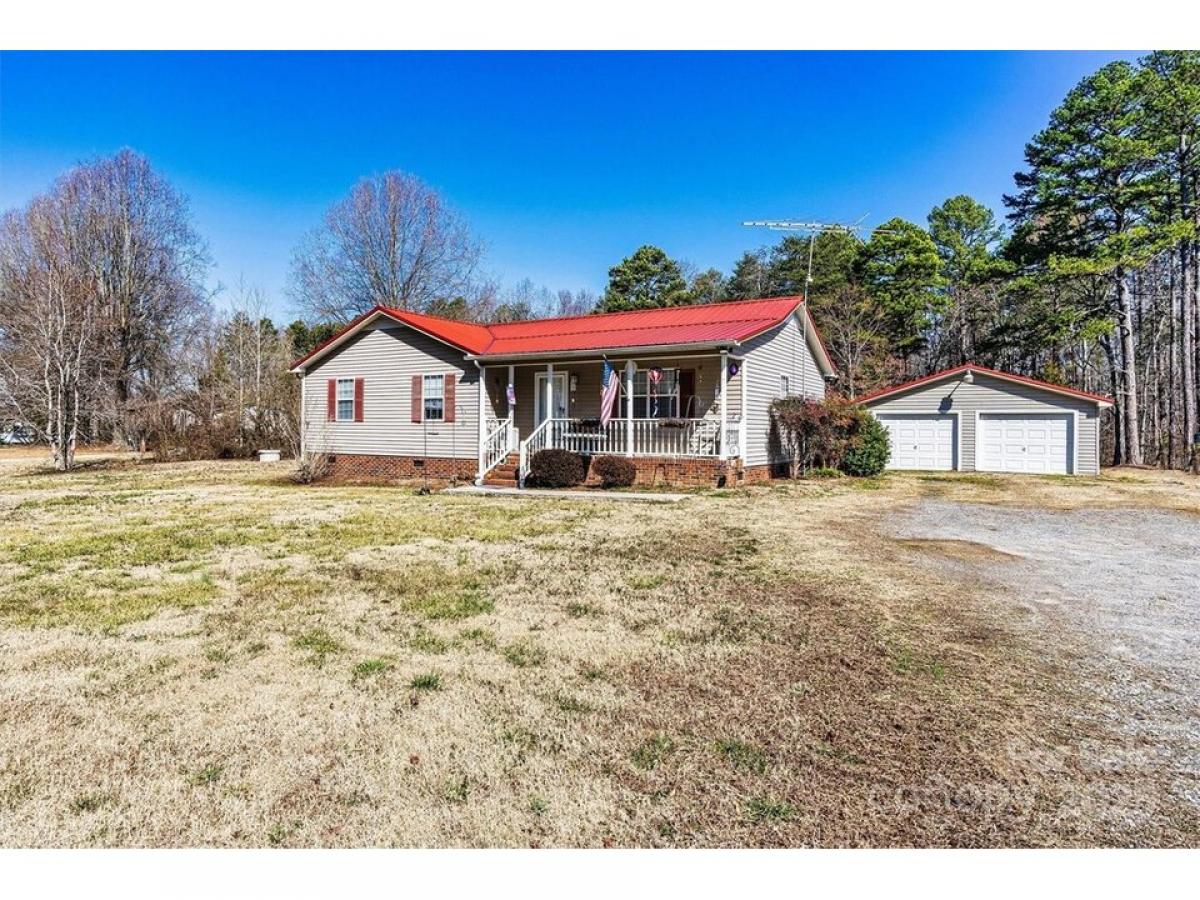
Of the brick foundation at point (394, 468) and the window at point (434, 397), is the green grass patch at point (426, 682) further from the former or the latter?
the window at point (434, 397)

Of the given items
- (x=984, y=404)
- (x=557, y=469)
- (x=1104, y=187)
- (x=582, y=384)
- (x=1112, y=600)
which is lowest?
(x=1112, y=600)

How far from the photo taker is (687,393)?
16.6 metres

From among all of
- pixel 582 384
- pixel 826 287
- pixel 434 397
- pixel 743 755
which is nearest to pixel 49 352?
pixel 434 397

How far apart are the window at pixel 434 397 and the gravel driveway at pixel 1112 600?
38.9 feet

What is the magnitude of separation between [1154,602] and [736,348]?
10.3m

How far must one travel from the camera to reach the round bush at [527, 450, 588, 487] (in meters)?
14.9

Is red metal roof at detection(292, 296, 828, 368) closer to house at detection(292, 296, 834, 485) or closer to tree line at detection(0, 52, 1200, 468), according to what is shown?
house at detection(292, 296, 834, 485)

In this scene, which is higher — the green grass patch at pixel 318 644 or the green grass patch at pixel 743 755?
the green grass patch at pixel 318 644

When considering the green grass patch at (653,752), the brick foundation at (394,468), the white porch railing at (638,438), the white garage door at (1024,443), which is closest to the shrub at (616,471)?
the white porch railing at (638,438)

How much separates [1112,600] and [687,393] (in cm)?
1165

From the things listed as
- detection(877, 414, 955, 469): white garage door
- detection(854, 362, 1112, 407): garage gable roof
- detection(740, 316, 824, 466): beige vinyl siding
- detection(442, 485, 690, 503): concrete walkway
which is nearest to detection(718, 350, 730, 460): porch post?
detection(740, 316, 824, 466): beige vinyl siding

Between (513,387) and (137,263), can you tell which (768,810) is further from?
(137,263)

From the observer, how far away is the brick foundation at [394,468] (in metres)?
17.4
